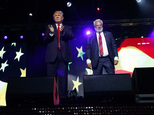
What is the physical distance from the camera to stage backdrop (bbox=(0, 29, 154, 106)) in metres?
5.56

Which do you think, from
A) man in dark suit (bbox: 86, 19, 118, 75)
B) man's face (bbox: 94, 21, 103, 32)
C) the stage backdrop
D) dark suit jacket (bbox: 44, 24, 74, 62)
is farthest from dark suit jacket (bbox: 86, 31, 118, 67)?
the stage backdrop

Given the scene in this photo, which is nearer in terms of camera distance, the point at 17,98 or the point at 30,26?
the point at 17,98

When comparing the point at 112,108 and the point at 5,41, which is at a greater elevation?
the point at 5,41

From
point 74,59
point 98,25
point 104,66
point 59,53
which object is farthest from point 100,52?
point 74,59

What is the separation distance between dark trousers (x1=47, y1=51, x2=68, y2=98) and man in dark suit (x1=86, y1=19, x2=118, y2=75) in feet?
1.96

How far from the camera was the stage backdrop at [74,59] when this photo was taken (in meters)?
5.56

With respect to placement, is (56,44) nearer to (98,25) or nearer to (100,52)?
(100,52)

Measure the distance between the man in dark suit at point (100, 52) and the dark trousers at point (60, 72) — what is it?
60 cm

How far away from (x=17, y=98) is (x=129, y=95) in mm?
1192

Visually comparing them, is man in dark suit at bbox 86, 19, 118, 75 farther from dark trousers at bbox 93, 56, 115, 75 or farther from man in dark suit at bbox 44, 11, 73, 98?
man in dark suit at bbox 44, 11, 73, 98

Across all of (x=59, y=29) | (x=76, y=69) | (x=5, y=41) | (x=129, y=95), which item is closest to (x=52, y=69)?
(x=59, y=29)

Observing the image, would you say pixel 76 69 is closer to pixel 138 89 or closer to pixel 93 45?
pixel 93 45

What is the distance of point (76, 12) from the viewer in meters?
5.92

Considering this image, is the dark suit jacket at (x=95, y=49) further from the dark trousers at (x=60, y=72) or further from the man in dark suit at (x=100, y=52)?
the dark trousers at (x=60, y=72)
